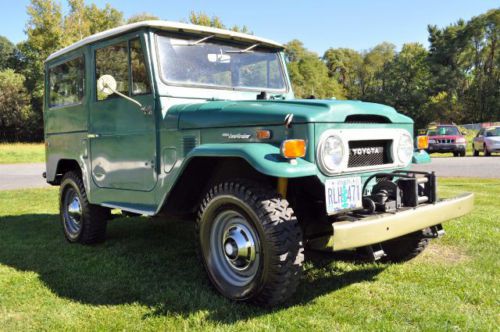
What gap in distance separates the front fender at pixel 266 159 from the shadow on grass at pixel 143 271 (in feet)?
3.42

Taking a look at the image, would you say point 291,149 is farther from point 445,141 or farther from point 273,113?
point 445,141

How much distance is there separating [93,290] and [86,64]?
8.39 ft

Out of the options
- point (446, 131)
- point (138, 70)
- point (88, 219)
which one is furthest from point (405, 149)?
point (446, 131)

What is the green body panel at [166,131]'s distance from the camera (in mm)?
3199

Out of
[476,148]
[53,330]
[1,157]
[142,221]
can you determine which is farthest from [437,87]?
[53,330]

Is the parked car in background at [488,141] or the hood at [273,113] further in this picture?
the parked car in background at [488,141]

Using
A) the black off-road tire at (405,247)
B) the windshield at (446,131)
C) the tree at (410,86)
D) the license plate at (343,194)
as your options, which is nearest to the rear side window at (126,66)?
the license plate at (343,194)

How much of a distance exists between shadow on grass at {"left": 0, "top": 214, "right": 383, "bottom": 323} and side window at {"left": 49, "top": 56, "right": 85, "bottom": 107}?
69.1 inches

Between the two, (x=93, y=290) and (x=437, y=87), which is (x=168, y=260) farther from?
(x=437, y=87)

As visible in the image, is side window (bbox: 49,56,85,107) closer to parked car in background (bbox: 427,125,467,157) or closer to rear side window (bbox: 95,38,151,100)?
rear side window (bbox: 95,38,151,100)

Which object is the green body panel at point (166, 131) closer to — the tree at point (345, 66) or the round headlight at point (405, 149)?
the round headlight at point (405, 149)

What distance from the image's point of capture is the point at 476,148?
21.6 m

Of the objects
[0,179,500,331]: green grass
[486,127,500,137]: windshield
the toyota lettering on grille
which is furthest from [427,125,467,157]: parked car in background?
the toyota lettering on grille

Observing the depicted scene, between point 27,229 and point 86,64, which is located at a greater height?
point 86,64
